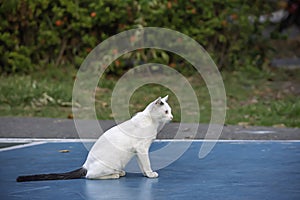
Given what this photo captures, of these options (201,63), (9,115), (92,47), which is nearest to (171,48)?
(201,63)

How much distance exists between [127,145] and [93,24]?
262 inches

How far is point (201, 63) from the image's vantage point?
11.5 meters

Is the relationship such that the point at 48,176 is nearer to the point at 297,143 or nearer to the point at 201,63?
the point at 297,143

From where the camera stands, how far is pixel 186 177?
5.06 meters

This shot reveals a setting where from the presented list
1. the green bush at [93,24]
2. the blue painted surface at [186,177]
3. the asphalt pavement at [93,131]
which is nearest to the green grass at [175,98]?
the green bush at [93,24]

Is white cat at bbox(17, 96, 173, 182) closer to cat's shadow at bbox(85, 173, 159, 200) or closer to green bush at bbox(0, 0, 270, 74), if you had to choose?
cat's shadow at bbox(85, 173, 159, 200)

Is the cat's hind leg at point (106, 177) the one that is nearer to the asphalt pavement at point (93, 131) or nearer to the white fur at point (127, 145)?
the white fur at point (127, 145)

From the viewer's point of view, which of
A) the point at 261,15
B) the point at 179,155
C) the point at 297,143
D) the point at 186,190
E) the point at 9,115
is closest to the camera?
the point at 186,190

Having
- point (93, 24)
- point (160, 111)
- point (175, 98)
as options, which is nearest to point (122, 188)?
point (160, 111)

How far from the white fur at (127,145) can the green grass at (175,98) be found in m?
3.90

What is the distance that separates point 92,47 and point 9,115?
2.76 meters

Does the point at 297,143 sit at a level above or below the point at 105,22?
below

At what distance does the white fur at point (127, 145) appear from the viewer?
491 centimetres

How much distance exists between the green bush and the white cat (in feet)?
20.2
